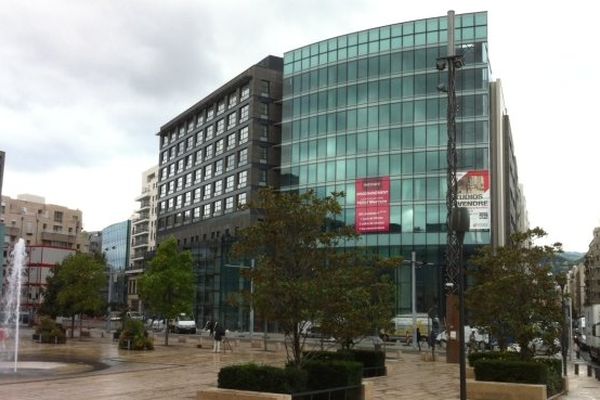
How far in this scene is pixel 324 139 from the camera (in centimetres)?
7725

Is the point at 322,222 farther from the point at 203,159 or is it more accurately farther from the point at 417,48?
the point at 203,159

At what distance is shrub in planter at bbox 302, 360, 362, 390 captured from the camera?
1482cm

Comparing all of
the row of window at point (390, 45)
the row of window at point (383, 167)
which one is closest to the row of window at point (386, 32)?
the row of window at point (390, 45)

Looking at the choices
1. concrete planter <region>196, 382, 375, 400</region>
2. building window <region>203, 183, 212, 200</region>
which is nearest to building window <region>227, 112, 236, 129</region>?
building window <region>203, 183, 212, 200</region>

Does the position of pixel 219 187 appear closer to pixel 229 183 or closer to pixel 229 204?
pixel 229 183

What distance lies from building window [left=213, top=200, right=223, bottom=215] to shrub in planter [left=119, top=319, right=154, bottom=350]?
49725 millimetres

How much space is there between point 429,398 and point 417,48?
5866 cm

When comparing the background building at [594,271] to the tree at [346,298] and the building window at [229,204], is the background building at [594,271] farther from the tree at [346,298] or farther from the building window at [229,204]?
the tree at [346,298]

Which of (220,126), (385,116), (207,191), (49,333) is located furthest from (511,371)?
(207,191)

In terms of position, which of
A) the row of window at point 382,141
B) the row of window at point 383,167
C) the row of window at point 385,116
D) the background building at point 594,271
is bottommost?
the background building at point 594,271

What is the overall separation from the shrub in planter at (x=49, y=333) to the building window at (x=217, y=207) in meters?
45.1

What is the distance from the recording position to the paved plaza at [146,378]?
17625 mm

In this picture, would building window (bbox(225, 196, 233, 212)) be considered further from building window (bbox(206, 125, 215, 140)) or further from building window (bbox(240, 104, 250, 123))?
building window (bbox(206, 125, 215, 140))

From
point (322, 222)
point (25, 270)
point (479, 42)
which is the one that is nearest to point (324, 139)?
point (479, 42)
